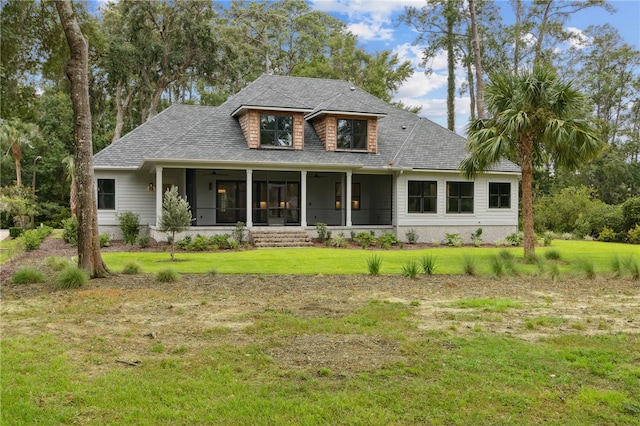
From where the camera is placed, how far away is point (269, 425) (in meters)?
3.83

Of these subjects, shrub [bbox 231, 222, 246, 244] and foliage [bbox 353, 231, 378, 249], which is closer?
shrub [bbox 231, 222, 246, 244]

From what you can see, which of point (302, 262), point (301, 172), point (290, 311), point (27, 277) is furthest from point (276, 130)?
point (290, 311)

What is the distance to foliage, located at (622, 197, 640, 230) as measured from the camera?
944 inches

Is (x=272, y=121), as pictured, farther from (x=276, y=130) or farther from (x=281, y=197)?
(x=281, y=197)

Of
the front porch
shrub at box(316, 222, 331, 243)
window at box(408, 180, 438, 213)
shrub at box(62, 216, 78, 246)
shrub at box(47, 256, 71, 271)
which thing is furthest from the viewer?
window at box(408, 180, 438, 213)

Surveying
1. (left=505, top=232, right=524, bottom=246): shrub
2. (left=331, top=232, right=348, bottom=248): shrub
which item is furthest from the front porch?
(left=505, top=232, right=524, bottom=246): shrub

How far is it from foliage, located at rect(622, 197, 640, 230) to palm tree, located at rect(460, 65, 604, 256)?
10.7 meters

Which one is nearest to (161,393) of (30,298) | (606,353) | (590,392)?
(590,392)

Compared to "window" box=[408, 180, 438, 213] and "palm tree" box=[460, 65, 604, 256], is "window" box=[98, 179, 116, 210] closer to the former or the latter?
"window" box=[408, 180, 438, 213]

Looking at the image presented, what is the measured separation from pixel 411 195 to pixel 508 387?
18.6 m

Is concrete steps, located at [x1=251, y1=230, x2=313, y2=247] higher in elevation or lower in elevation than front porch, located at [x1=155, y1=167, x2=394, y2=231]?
lower

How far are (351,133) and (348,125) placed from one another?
1.26 ft

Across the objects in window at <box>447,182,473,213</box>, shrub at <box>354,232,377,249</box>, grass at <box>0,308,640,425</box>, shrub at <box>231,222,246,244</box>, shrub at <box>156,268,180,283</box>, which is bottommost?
grass at <box>0,308,640,425</box>

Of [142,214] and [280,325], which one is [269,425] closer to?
[280,325]
